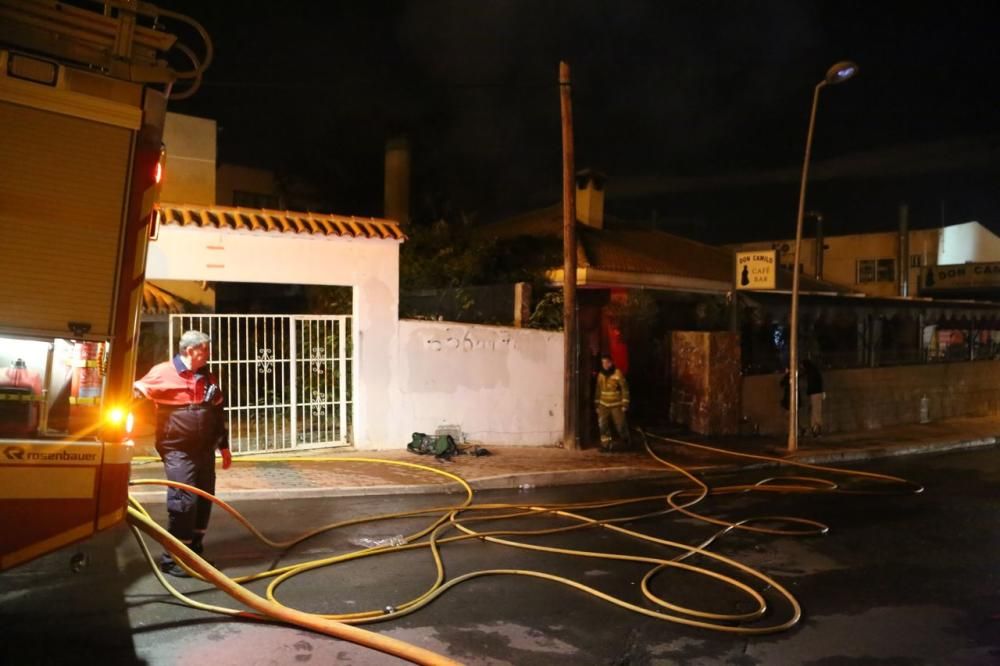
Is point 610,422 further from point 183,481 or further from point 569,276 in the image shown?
point 183,481

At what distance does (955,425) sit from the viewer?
16.6 metres

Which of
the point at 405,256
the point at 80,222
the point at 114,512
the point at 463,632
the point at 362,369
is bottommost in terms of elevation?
the point at 463,632


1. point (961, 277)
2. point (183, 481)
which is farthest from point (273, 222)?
point (961, 277)

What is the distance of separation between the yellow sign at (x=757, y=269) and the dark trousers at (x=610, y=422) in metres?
3.32

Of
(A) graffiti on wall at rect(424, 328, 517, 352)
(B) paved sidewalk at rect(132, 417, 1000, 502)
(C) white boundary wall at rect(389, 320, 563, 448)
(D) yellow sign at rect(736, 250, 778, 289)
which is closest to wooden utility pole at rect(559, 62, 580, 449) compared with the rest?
(C) white boundary wall at rect(389, 320, 563, 448)

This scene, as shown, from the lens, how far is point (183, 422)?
5484mm

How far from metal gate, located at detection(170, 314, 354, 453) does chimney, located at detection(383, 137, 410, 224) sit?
898 centimetres

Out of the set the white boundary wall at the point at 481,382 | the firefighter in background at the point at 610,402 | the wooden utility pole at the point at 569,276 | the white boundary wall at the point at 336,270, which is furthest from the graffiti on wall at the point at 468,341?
the firefighter in background at the point at 610,402

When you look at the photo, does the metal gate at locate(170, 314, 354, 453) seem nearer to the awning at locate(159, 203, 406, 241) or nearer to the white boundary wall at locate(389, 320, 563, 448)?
the white boundary wall at locate(389, 320, 563, 448)

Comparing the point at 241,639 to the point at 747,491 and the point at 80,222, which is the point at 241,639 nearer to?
the point at 80,222

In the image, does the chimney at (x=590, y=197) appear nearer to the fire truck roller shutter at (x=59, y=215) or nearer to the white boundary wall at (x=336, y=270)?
the white boundary wall at (x=336, y=270)

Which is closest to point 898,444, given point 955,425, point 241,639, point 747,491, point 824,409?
point 824,409

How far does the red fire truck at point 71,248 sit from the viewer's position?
12.4 feet

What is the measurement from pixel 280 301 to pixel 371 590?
11.9m
